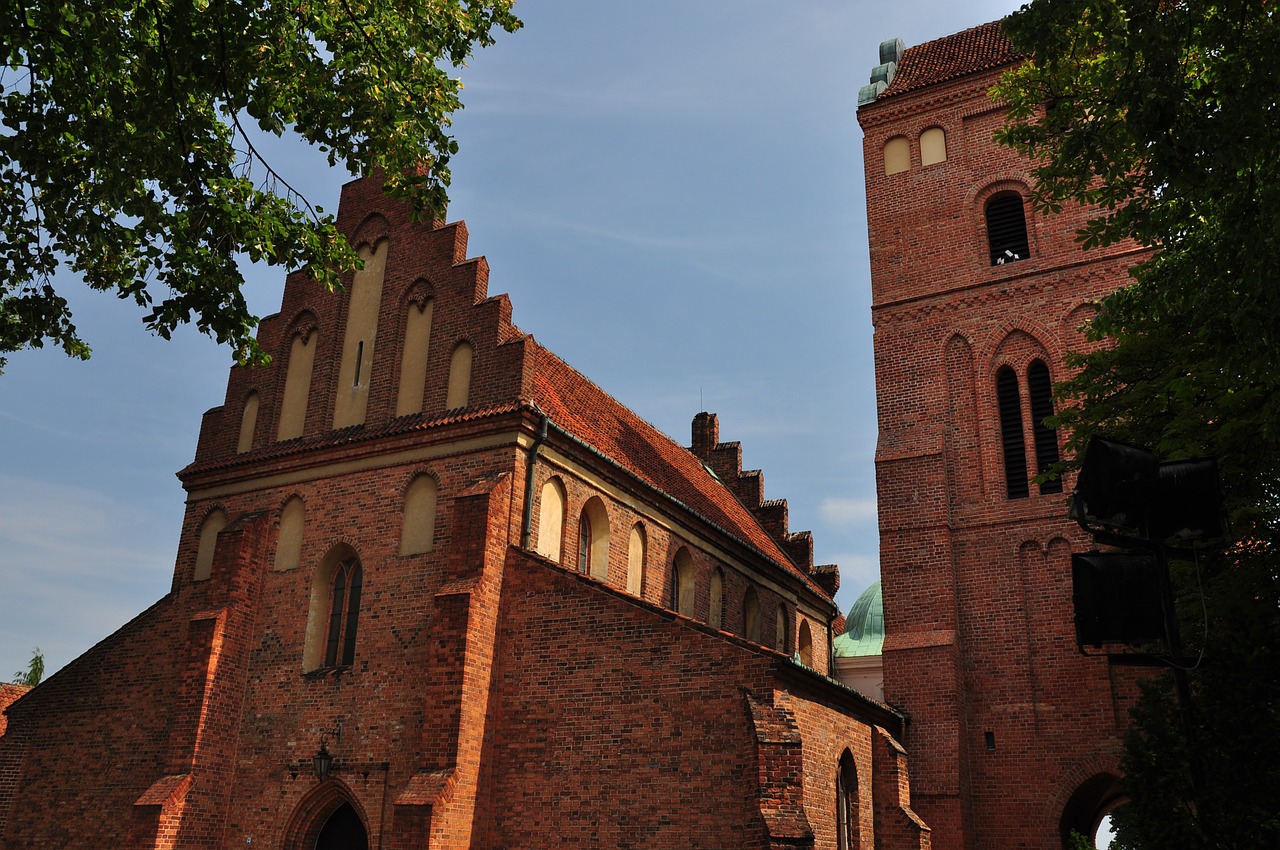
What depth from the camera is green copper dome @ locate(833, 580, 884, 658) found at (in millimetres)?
34750

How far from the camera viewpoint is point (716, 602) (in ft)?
72.8

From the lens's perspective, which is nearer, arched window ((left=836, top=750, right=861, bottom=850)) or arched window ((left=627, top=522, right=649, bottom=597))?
arched window ((left=836, top=750, right=861, bottom=850))

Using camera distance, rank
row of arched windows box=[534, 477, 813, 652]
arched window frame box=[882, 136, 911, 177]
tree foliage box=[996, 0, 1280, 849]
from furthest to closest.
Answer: arched window frame box=[882, 136, 911, 177] → row of arched windows box=[534, 477, 813, 652] → tree foliage box=[996, 0, 1280, 849]

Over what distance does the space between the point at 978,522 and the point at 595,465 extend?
8146 millimetres

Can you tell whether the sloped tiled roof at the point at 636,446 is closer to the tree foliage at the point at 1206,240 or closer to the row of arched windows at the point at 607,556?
the row of arched windows at the point at 607,556

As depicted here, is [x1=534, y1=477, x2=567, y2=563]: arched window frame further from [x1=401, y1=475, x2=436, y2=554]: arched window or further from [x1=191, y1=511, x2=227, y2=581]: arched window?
[x1=191, y1=511, x2=227, y2=581]: arched window

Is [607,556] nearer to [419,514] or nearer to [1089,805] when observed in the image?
[419,514]

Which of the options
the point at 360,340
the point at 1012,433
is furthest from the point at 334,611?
the point at 1012,433

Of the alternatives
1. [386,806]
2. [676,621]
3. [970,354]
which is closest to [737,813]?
[676,621]

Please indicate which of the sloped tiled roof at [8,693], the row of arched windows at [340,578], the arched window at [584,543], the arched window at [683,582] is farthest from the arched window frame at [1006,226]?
the sloped tiled roof at [8,693]

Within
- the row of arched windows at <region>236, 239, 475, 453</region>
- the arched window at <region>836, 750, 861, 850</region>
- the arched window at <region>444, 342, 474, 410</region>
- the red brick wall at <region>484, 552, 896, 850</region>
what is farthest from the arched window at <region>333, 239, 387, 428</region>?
the arched window at <region>836, 750, 861, 850</region>

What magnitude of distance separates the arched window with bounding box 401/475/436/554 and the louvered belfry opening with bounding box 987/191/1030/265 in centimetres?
1370

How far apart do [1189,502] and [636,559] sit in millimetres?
13076

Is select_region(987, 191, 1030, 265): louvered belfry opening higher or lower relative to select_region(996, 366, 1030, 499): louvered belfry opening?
higher
